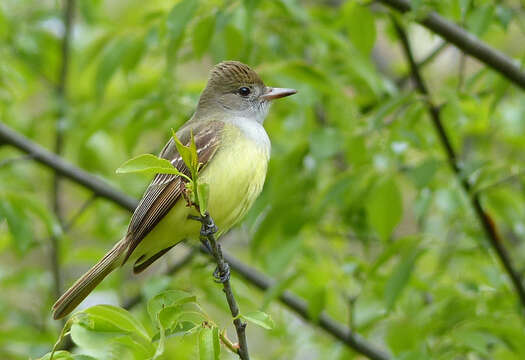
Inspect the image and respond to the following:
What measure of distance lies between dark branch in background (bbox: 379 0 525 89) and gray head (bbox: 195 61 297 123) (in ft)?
3.41

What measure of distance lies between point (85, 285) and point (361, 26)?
7.21 feet

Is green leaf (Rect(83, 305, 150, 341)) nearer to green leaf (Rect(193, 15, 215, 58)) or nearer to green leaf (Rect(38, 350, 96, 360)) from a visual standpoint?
green leaf (Rect(38, 350, 96, 360))

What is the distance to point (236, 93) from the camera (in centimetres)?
519

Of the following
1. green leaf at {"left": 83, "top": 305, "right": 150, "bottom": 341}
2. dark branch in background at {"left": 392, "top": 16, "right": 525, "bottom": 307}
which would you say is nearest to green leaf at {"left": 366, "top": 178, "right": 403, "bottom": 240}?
dark branch in background at {"left": 392, "top": 16, "right": 525, "bottom": 307}

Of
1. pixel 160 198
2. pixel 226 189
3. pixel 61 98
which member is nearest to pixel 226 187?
pixel 226 189

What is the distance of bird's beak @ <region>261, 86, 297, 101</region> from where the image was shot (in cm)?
471

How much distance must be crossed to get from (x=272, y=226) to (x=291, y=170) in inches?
16.4

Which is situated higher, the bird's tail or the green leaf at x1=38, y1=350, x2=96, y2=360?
the bird's tail

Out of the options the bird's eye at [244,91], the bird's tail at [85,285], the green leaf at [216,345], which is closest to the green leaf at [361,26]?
the bird's eye at [244,91]

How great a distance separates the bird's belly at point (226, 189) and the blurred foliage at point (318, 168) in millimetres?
618

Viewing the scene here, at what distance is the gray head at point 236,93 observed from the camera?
5.09 meters

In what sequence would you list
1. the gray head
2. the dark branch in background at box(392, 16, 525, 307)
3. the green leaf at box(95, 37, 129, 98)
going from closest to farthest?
the dark branch in background at box(392, 16, 525, 307) → the gray head → the green leaf at box(95, 37, 129, 98)

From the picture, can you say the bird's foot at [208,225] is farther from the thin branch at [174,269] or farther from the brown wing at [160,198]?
the thin branch at [174,269]

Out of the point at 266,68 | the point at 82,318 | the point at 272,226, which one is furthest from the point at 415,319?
the point at 82,318
